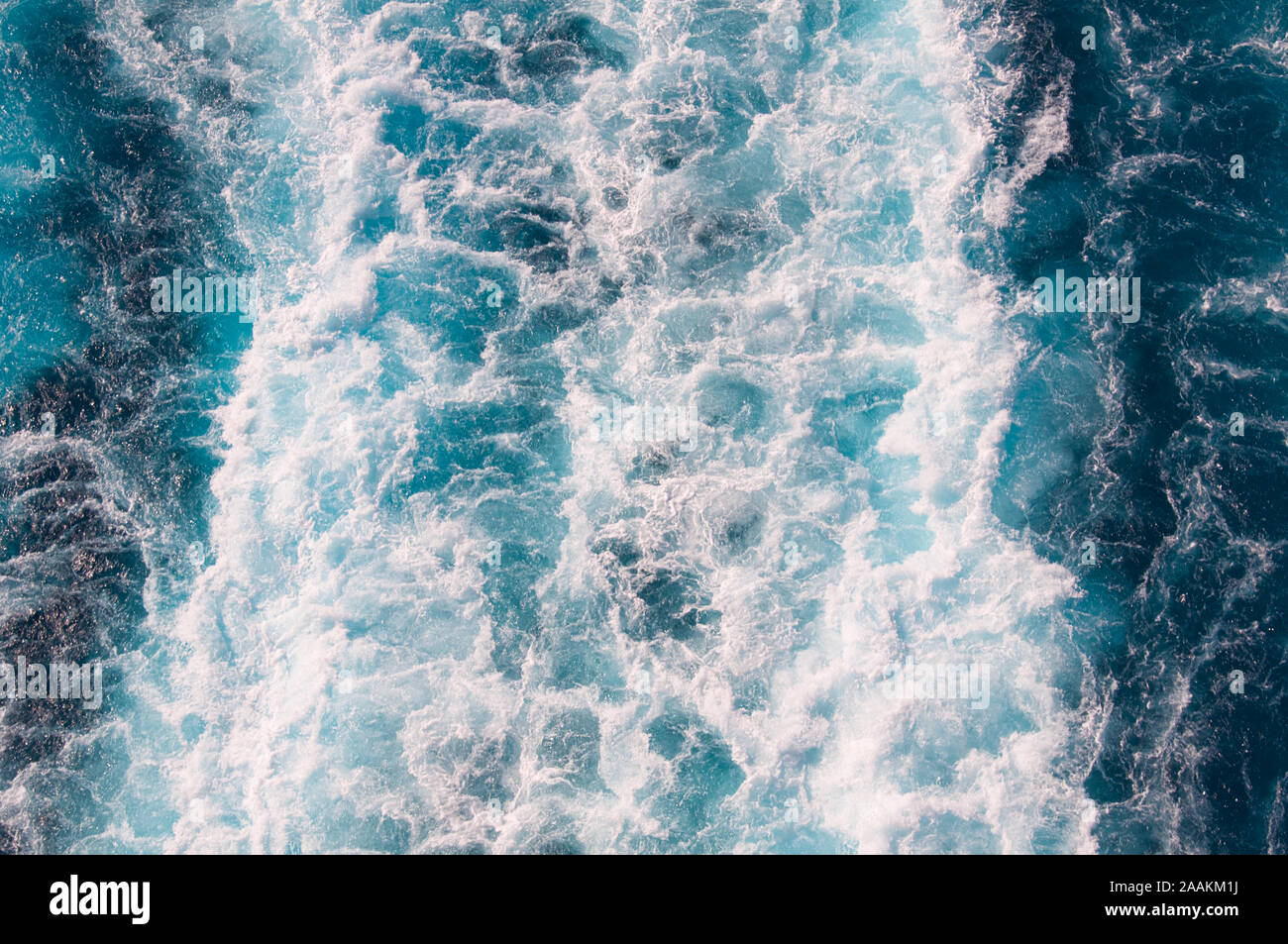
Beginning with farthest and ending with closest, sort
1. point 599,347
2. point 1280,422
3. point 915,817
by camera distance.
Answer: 1. point 599,347
2. point 1280,422
3. point 915,817

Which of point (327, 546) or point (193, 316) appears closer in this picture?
point (327, 546)

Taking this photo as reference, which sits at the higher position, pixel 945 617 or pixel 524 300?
pixel 524 300

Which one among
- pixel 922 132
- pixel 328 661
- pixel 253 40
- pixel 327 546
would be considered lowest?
pixel 328 661

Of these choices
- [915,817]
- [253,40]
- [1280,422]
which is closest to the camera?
[915,817]

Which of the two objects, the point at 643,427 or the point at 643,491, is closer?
the point at 643,491

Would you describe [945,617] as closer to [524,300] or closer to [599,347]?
[599,347]

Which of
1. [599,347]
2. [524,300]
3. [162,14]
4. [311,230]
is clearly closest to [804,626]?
[599,347]

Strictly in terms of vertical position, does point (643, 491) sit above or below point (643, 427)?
below
